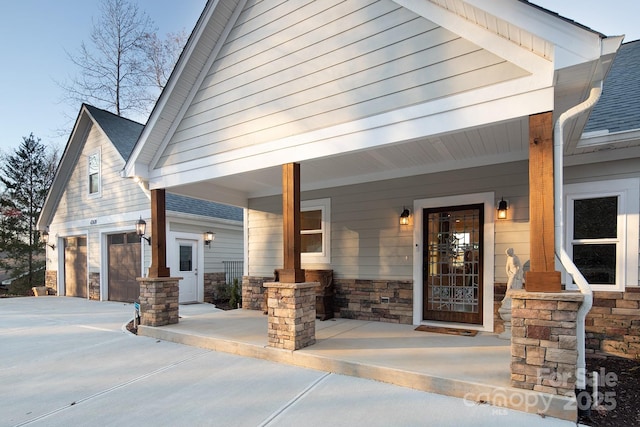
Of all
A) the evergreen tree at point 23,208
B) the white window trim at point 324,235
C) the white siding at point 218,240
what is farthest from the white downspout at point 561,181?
the evergreen tree at point 23,208

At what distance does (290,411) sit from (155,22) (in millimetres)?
17448

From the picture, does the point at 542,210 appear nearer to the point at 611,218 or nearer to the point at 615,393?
the point at 615,393

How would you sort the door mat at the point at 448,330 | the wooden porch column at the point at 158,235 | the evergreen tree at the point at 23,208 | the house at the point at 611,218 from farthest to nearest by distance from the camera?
the evergreen tree at the point at 23,208 → the wooden porch column at the point at 158,235 → the door mat at the point at 448,330 → the house at the point at 611,218

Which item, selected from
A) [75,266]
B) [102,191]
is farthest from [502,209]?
[75,266]

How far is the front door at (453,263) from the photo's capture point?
541 centimetres

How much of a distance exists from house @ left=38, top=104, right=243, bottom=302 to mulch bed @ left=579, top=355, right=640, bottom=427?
9355 millimetres

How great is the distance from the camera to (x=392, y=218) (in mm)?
6070

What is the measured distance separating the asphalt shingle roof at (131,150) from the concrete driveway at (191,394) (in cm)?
535

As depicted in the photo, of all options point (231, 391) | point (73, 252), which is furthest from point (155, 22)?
point (231, 391)

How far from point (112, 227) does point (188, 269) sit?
3053mm

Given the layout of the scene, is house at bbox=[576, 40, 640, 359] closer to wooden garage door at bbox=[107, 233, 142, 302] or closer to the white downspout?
the white downspout

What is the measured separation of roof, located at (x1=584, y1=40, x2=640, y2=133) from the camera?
421cm

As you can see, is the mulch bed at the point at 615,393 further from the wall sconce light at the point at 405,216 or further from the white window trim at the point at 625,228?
the wall sconce light at the point at 405,216

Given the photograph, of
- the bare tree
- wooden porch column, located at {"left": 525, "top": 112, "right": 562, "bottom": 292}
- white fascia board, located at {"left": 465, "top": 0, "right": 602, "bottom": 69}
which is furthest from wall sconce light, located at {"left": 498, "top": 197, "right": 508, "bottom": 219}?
the bare tree
